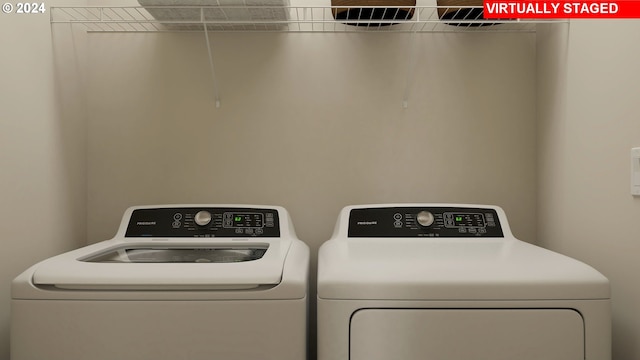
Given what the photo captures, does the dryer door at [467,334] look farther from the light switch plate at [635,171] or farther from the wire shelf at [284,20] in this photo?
the wire shelf at [284,20]

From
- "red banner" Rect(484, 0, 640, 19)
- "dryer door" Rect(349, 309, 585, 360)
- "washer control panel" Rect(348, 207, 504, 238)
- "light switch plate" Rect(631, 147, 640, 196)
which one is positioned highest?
"red banner" Rect(484, 0, 640, 19)

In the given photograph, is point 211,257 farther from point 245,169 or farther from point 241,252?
point 245,169

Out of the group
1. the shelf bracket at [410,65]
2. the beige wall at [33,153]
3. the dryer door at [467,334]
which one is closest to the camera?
the dryer door at [467,334]

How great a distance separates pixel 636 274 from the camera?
125 centimetres

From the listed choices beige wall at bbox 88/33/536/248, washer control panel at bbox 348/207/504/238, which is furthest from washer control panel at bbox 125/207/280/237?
washer control panel at bbox 348/207/504/238

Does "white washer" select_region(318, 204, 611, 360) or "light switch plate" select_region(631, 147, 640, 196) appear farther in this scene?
"light switch plate" select_region(631, 147, 640, 196)

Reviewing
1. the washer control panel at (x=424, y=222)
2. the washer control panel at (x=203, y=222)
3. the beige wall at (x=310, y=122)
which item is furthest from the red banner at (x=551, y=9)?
the washer control panel at (x=203, y=222)

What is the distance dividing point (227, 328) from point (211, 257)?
37 centimetres

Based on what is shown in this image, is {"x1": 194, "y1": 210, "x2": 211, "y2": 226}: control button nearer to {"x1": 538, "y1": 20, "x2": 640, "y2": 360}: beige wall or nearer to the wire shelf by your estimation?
the wire shelf

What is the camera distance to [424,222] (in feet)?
5.39

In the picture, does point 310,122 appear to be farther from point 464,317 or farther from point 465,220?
point 464,317

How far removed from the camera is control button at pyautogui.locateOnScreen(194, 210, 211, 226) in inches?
65.5

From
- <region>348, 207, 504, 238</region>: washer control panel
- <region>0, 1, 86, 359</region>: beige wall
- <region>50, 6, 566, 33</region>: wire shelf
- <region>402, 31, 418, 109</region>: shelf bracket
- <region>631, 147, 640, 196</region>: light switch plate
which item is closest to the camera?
<region>631, 147, 640, 196</region>: light switch plate

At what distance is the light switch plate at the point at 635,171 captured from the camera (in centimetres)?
124
